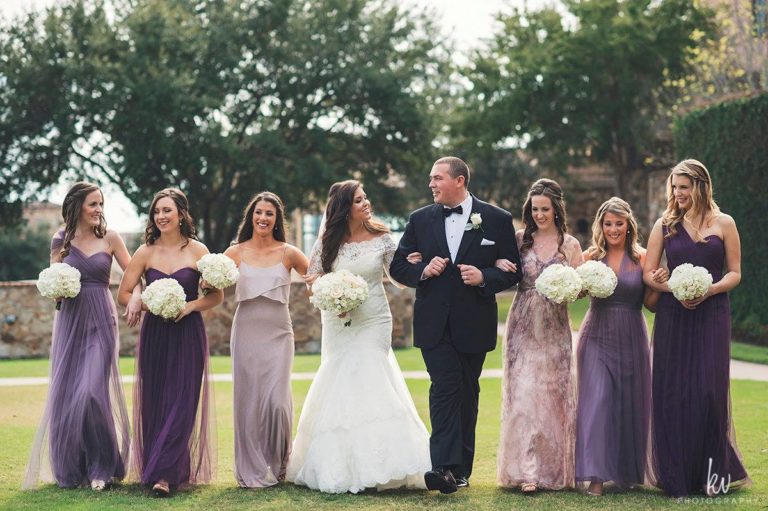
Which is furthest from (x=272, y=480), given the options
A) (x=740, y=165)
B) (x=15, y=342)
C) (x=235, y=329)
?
(x=15, y=342)

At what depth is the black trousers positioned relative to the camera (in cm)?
743

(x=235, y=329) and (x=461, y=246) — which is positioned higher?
(x=461, y=246)

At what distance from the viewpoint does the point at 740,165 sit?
17812mm

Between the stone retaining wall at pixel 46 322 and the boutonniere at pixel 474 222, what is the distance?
42.3 feet

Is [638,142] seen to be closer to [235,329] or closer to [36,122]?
[36,122]

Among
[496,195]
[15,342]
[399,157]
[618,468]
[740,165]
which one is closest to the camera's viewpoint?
[618,468]

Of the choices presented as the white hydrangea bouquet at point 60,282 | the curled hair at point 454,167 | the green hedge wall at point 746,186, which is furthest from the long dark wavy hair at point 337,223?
the green hedge wall at point 746,186

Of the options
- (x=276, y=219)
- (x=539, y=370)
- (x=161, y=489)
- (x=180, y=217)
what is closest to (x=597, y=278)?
(x=539, y=370)

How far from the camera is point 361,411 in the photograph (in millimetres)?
7832

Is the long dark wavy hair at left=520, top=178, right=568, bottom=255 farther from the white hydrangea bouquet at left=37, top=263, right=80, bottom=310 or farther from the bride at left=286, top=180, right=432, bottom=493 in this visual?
the white hydrangea bouquet at left=37, top=263, right=80, bottom=310

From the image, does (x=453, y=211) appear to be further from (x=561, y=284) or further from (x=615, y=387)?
(x=615, y=387)

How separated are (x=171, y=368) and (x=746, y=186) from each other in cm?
1251

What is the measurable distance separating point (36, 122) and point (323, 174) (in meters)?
8.22

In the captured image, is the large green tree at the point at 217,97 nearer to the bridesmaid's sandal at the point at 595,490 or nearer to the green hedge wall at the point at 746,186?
the green hedge wall at the point at 746,186
